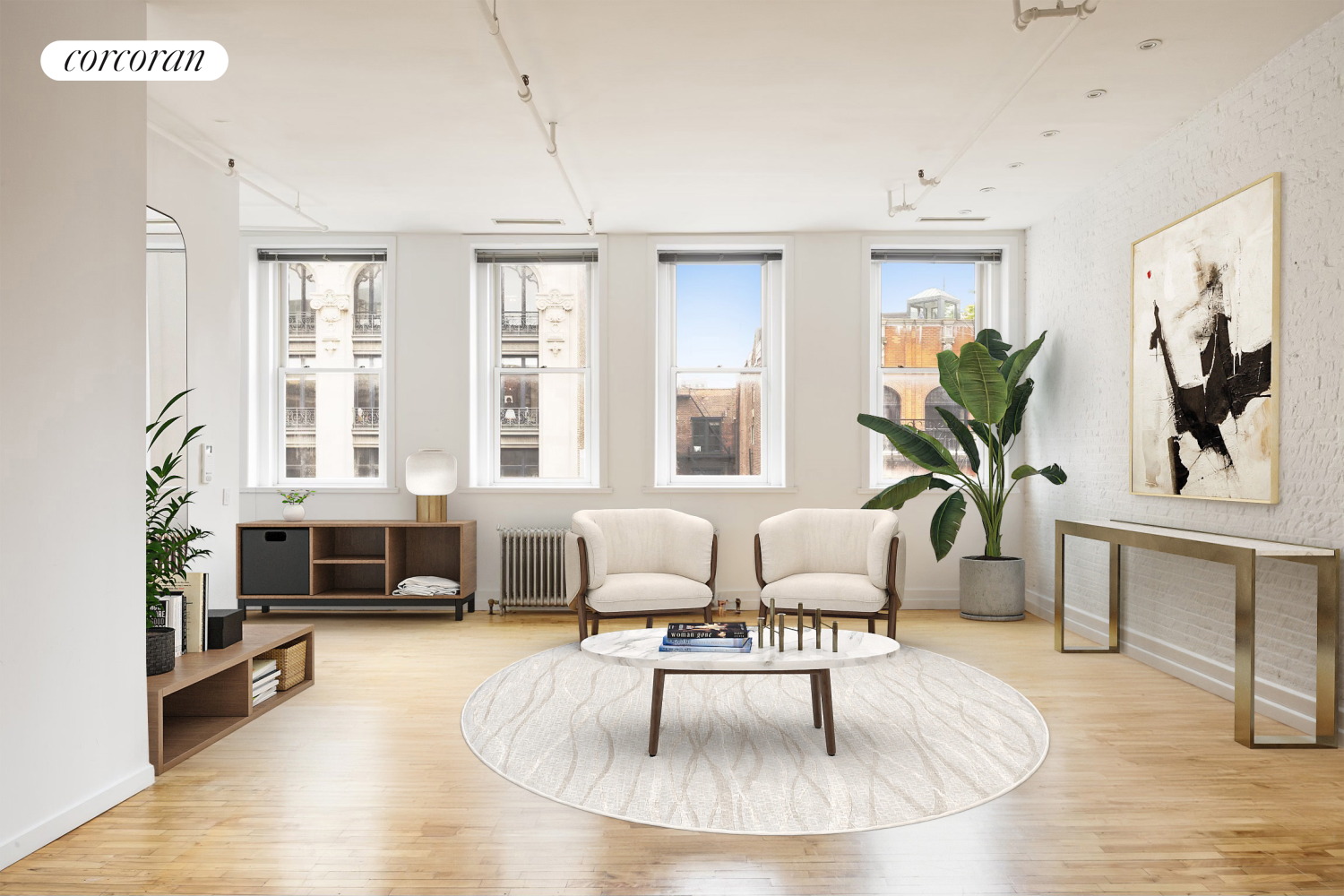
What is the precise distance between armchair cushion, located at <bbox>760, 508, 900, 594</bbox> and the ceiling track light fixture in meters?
2.88

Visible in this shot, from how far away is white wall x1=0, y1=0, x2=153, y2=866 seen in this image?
8.33ft

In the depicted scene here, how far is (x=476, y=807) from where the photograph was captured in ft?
9.48

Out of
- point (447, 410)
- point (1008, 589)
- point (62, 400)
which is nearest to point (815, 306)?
point (1008, 589)

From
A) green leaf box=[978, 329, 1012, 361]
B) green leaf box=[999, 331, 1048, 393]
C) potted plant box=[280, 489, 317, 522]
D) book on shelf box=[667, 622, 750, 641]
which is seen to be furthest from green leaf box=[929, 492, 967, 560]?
potted plant box=[280, 489, 317, 522]

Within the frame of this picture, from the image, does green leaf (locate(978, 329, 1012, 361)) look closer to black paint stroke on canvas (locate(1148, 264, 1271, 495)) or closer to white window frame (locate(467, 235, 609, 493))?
black paint stroke on canvas (locate(1148, 264, 1271, 495))

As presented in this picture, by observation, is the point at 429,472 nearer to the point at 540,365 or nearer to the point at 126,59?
the point at 540,365

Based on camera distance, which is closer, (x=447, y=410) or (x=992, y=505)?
(x=992, y=505)

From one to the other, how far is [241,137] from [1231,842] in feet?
17.5

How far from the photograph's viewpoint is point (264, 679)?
13.3ft

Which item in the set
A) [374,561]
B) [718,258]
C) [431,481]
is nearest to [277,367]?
[431,481]

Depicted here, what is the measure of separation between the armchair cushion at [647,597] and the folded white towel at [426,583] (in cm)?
170

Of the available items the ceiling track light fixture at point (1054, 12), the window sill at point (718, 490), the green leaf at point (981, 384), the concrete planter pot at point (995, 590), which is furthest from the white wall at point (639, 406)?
the ceiling track light fixture at point (1054, 12)

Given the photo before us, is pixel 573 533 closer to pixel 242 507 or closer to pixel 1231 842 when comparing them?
pixel 242 507

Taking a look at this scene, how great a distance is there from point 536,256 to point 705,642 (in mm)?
4452
